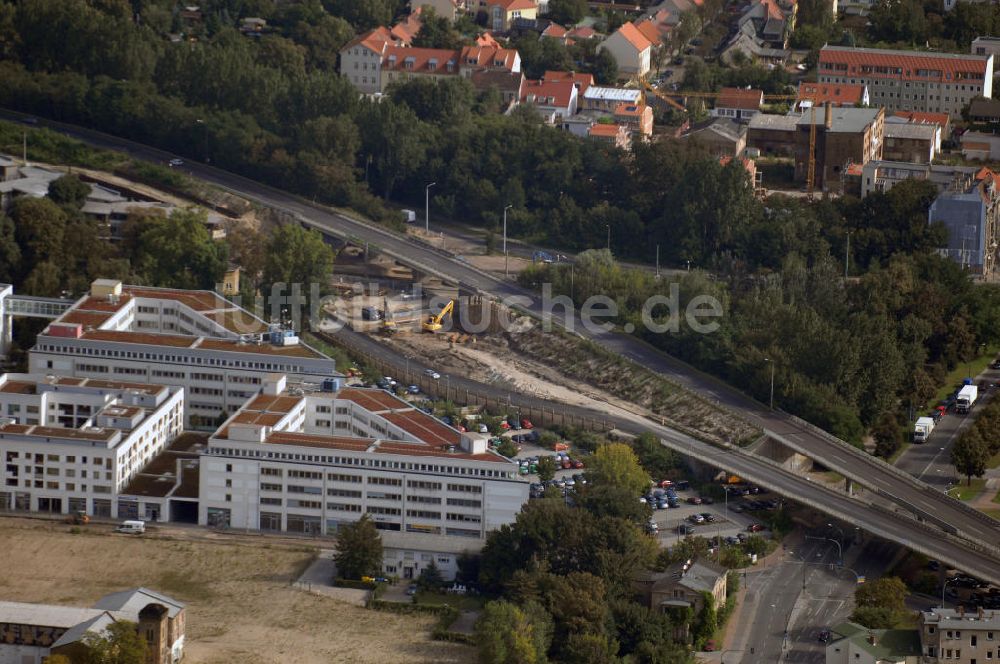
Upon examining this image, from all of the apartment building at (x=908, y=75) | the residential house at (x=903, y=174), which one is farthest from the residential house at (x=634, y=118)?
the residential house at (x=903, y=174)

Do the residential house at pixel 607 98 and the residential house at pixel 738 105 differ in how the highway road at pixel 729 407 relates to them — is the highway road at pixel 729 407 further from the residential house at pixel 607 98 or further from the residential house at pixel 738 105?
the residential house at pixel 738 105

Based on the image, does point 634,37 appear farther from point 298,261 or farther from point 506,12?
point 298,261

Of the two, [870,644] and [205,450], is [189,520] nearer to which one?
[205,450]

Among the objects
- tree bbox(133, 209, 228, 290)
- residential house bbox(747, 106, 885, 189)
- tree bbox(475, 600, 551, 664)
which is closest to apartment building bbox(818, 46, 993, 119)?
residential house bbox(747, 106, 885, 189)

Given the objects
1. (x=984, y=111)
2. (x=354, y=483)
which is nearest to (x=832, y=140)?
(x=984, y=111)

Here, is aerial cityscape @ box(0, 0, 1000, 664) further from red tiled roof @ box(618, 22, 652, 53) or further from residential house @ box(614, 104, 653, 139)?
red tiled roof @ box(618, 22, 652, 53)

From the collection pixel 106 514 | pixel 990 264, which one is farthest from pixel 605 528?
pixel 990 264
